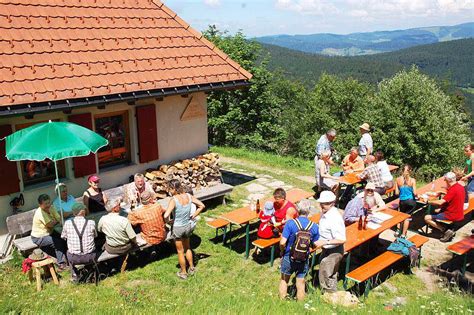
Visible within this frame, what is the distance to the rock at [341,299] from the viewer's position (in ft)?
18.1

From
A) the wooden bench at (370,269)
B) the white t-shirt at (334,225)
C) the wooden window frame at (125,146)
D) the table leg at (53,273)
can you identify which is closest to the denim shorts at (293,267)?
the white t-shirt at (334,225)

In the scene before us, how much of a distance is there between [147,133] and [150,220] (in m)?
2.86

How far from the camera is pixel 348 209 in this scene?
7363 millimetres

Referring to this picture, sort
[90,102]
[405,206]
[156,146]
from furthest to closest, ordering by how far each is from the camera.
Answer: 1. [156,146]
2. [405,206]
3. [90,102]

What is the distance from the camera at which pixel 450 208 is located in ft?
26.5

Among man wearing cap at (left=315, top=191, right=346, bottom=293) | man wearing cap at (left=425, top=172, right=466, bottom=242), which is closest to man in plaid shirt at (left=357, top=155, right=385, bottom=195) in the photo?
man wearing cap at (left=425, top=172, right=466, bottom=242)

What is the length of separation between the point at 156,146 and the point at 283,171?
518 cm

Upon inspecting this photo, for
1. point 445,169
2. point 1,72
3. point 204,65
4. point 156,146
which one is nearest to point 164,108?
point 156,146

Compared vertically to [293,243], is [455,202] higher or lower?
lower

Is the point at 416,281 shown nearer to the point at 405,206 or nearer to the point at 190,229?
the point at 405,206

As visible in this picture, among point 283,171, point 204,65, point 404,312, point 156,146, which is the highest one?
point 204,65

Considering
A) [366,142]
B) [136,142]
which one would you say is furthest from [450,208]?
[136,142]

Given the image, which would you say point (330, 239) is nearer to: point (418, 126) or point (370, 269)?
point (370, 269)

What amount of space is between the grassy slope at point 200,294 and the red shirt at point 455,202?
1909 millimetres
